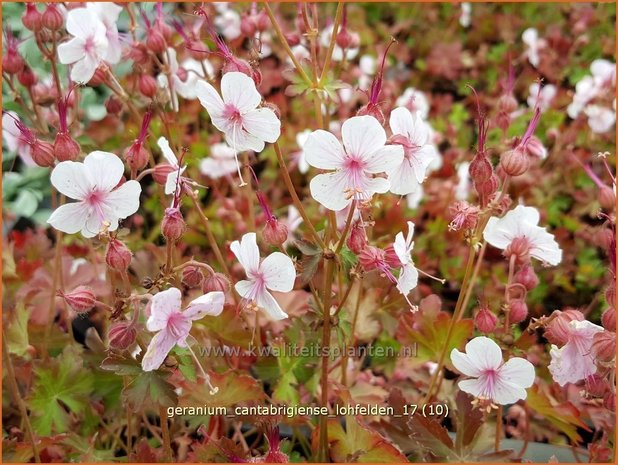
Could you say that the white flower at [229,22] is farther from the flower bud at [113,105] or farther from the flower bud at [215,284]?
the flower bud at [215,284]

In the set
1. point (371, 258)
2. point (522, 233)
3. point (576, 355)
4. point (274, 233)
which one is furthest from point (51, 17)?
point (576, 355)

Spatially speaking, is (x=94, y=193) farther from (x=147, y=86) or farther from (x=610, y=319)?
(x=610, y=319)

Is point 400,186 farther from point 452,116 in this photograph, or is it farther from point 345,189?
point 452,116

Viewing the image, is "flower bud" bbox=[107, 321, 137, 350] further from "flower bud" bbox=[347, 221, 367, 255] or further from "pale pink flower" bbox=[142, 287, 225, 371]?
"flower bud" bbox=[347, 221, 367, 255]

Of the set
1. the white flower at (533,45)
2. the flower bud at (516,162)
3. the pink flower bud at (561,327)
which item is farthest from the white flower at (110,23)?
the white flower at (533,45)

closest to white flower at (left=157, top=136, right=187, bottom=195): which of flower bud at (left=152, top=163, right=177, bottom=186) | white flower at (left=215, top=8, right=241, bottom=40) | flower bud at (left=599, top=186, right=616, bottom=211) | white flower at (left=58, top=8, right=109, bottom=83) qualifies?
flower bud at (left=152, top=163, right=177, bottom=186)

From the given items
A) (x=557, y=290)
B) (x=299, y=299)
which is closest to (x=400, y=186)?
(x=299, y=299)

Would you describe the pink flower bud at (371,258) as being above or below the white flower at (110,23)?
below

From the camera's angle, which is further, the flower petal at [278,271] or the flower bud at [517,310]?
the flower bud at [517,310]
